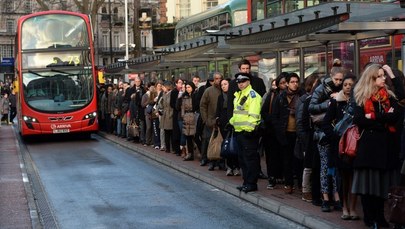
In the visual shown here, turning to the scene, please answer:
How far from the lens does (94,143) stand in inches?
887

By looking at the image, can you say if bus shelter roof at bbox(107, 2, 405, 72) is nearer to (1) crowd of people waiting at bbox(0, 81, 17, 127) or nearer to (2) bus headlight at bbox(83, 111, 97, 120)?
(2) bus headlight at bbox(83, 111, 97, 120)

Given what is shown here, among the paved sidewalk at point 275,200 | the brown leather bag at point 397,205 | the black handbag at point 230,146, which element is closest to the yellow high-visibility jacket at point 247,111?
the black handbag at point 230,146

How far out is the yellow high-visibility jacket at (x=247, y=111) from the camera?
1016cm

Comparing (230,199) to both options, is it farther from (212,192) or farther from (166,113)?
(166,113)

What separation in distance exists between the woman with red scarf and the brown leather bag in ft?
2.20

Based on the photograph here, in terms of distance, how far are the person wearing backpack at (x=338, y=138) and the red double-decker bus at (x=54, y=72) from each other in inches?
612

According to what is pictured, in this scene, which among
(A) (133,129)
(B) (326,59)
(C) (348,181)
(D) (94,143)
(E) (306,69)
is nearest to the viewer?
(C) (348,181)

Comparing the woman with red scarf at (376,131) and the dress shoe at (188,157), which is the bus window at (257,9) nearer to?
the dress shoe at (188,157)

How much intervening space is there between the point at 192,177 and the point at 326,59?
4229 millimetres

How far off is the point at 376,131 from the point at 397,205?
101 centimetres

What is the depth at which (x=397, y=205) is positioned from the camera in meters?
6.45

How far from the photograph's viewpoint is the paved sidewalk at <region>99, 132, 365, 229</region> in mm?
8047

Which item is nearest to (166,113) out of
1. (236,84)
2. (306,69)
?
(306,69)

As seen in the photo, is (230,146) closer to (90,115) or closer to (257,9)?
(90,115)
